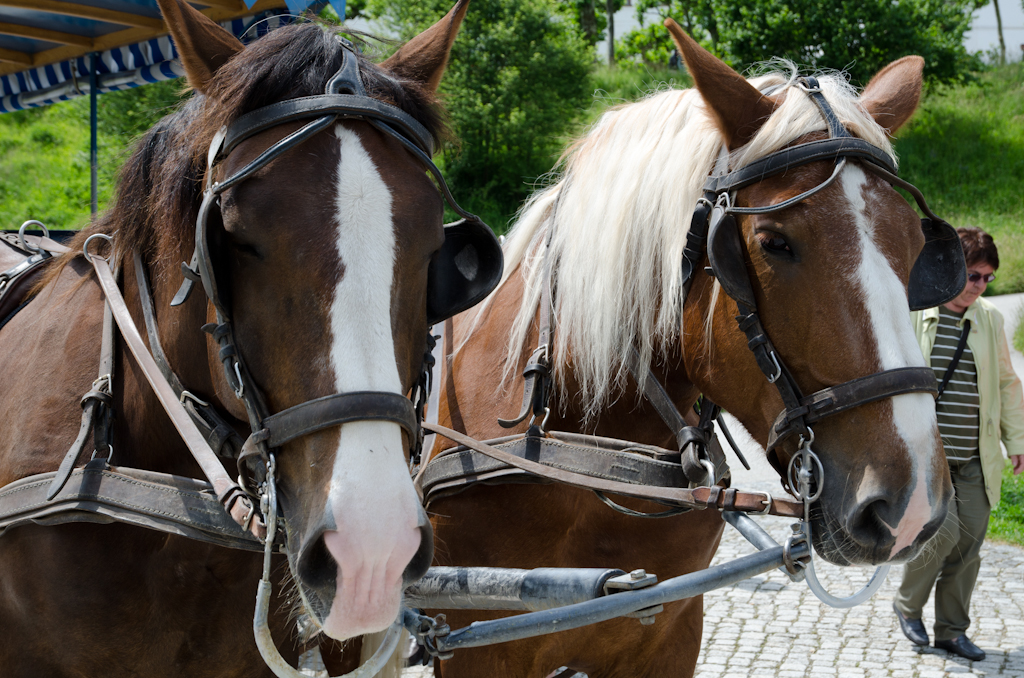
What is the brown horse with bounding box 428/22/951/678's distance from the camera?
5.67 feet

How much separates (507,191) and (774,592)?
42.6 feet

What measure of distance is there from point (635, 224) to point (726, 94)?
0.37m

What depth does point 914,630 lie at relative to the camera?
4.57 metres

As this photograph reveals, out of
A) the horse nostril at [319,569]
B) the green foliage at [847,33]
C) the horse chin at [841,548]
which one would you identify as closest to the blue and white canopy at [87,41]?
the horse nostril at [319,569]

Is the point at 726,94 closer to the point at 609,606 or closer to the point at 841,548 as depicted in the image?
the point at 841,548

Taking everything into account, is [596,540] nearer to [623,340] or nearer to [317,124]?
[623,340]

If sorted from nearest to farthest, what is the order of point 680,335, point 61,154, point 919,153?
1. point 680,335
2. point 919,153
3. point 61,154

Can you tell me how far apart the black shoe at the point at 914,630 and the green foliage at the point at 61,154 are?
45.4 feet

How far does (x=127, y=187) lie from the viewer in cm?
192

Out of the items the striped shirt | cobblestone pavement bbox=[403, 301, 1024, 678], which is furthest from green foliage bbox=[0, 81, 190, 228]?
the striped shirt

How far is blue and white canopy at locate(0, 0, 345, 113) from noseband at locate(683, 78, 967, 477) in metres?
1.55

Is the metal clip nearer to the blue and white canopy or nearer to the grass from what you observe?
the blue and white canopy

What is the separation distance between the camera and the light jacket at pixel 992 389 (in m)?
4.58

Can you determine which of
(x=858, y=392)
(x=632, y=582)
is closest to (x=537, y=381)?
(x=632, y=582)
